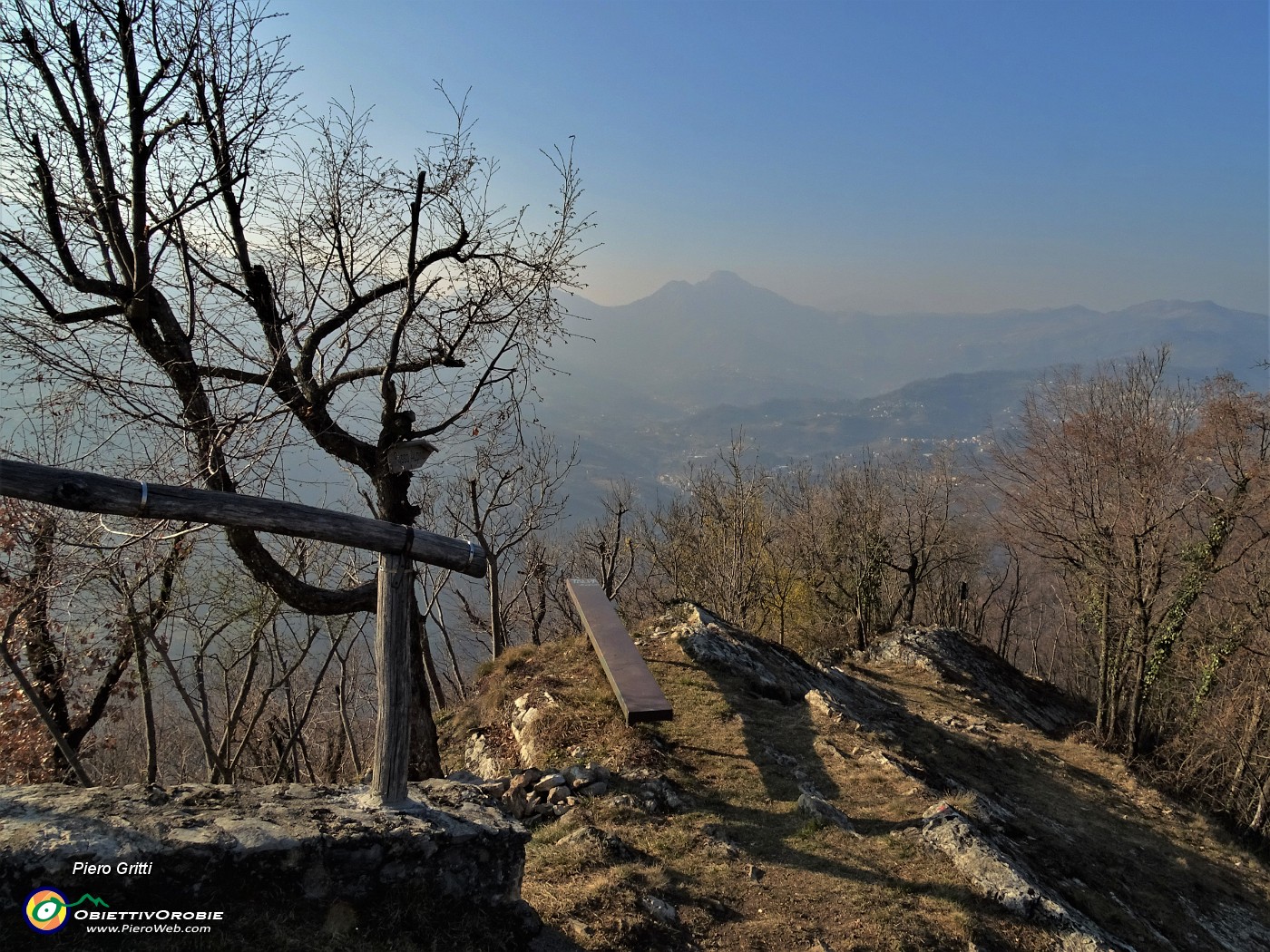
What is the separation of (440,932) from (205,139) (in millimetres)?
6853

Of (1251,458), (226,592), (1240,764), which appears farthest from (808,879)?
(1251,458)

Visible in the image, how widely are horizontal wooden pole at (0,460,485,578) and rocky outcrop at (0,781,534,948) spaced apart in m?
1.52

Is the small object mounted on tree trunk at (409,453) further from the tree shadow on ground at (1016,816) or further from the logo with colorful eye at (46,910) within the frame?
the tree shadow on ground at (1016,816)

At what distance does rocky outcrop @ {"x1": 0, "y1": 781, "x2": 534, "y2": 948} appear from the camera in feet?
11.0

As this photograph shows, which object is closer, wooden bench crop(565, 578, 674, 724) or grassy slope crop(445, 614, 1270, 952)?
grassy slope crop(445, 614, 1270, 952)

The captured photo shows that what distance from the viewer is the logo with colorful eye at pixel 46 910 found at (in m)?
3.18

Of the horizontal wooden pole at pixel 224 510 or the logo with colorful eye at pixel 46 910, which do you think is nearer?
the logo with colorful eye at pixel 46 910

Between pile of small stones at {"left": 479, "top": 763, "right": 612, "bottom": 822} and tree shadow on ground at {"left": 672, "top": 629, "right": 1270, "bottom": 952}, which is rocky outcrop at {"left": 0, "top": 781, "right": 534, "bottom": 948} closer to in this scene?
pile of small stones at {"left": 479, "top": 763, "right": 612, "bottom": 822}

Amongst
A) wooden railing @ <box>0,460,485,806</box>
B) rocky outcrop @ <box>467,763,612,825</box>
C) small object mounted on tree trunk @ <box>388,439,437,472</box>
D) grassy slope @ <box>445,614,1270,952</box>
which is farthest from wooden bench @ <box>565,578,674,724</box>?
Result: small object mounted on tree trunk @ <box>388,439,437,472</box>

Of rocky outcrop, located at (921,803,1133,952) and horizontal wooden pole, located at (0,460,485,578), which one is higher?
horizontal wooden pole, located at (0,460,485,578)

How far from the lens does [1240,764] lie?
12695mm

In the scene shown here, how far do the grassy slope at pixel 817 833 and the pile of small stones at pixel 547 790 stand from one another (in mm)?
219

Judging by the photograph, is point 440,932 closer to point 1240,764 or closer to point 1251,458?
point 1240,764

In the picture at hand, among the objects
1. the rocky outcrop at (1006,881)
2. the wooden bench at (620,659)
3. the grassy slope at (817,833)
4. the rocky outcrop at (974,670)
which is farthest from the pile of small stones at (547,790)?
the rocky outcrop at (974,670)
